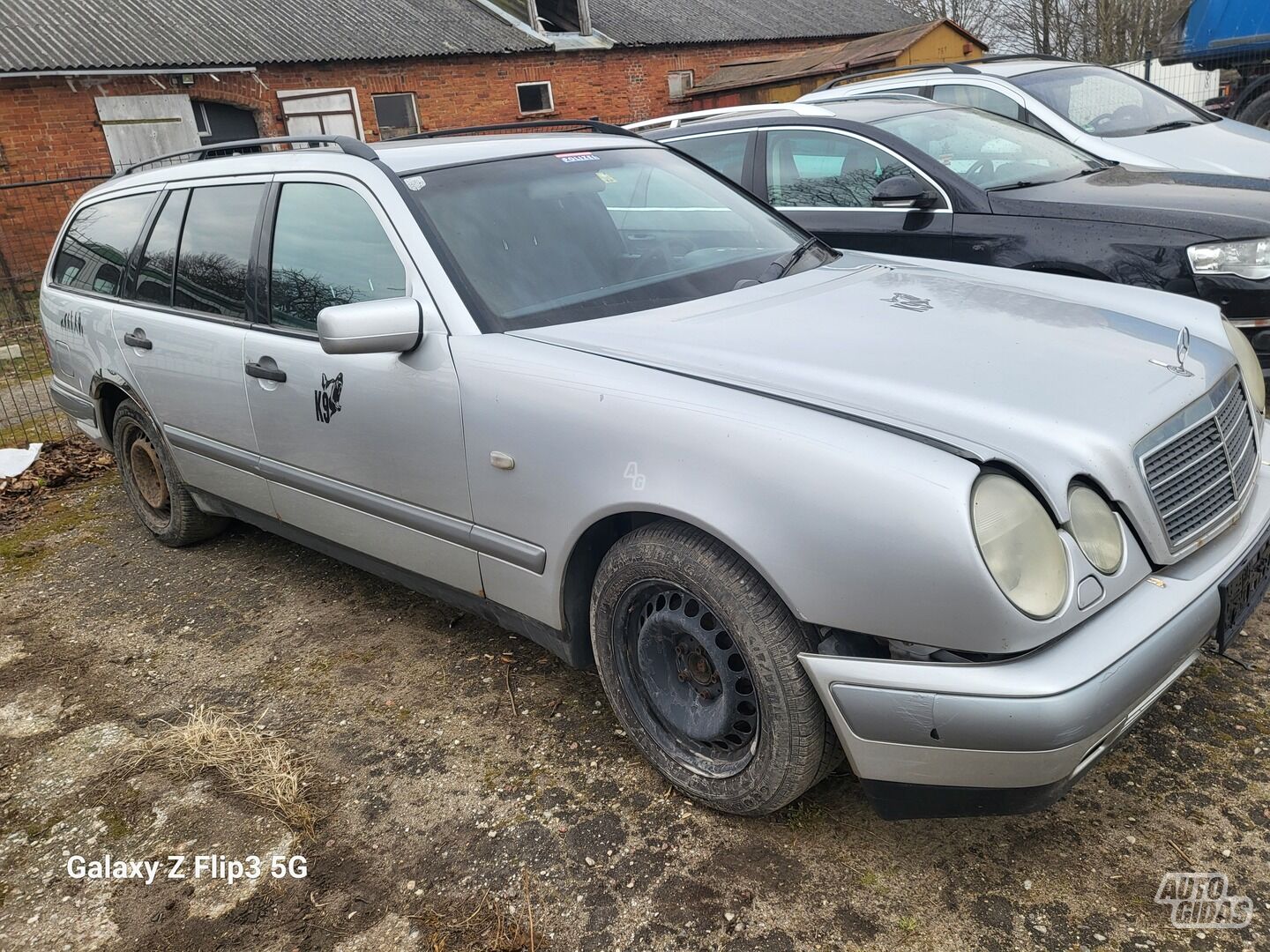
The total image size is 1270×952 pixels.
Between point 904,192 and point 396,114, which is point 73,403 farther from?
point 396,114

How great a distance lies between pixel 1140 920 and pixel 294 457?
282 centimetres

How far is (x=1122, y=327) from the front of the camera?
2646 mm

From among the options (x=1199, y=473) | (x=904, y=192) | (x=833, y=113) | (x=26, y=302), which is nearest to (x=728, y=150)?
(x=833, y=113)

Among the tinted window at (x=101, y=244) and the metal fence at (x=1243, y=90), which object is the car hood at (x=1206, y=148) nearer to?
the metal fence at (x=1243, y=90)

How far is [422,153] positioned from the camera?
3.21 m

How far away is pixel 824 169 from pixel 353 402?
10.8 feet

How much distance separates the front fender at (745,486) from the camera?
1867 millimetres

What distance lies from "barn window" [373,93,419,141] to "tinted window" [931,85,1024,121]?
1420 cm

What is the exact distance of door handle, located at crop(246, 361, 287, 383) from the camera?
3.25m

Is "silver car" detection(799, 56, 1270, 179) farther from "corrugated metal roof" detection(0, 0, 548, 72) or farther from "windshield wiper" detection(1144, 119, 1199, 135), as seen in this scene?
"corrugated metal roof" detection(0, 0, 548, 72)

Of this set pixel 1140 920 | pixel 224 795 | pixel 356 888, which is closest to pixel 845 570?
pixel 1140 920

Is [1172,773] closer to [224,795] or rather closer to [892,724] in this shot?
[892,724]

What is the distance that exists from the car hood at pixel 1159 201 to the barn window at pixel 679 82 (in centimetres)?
1972

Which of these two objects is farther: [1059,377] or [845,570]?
[1059,377]
